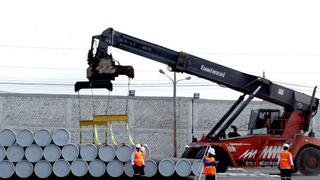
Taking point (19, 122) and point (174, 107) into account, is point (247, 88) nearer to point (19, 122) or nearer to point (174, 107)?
point (174, 107)

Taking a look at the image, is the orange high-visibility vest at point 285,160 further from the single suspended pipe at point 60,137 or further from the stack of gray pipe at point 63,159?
the single suspended pipe at point 60,137

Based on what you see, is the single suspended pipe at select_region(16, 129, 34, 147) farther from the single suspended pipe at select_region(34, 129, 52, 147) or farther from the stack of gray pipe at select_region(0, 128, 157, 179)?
the single suspended pipe at select_region(34, 129, 52, 147)

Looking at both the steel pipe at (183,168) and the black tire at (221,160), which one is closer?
the steel pipe at (183,168)

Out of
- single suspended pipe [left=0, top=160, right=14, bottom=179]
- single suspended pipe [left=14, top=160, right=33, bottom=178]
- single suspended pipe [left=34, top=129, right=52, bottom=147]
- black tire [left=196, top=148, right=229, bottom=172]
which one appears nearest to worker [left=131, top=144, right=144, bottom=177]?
single suspended pipe [left=34, top=129, right=52, bottom=147]

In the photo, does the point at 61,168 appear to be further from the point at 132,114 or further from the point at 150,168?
the point at 132,114

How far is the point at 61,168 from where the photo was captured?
21078 mm

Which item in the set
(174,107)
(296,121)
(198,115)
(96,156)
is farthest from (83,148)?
(198,115)

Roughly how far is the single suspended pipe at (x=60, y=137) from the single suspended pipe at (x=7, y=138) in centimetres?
148

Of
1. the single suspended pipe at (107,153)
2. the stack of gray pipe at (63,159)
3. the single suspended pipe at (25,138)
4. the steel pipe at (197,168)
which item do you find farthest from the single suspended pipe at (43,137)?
the steel pipe at (197,168)

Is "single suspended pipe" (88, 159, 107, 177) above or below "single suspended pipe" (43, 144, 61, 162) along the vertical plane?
below

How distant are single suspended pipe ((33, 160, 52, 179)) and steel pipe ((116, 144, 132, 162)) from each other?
254cm

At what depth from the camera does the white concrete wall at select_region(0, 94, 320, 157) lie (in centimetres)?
5047

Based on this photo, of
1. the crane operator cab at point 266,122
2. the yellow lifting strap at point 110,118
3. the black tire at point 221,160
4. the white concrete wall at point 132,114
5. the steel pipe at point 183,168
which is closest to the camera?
the yellow lifting strap at point 110,118

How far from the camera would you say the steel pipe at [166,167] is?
2160 cm
